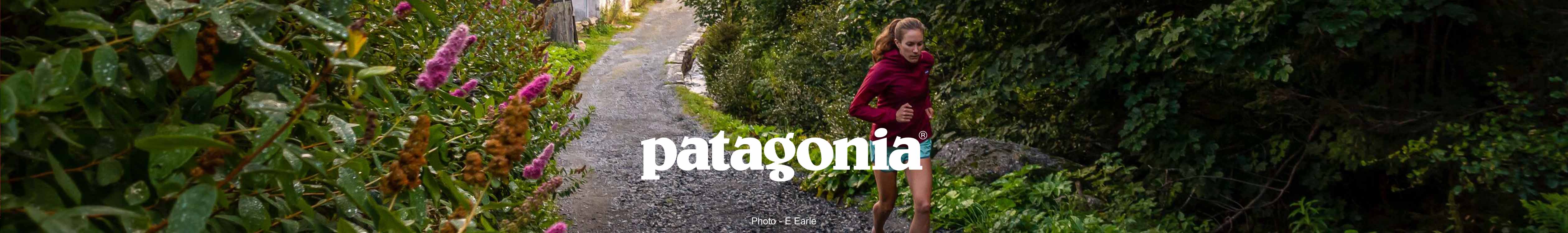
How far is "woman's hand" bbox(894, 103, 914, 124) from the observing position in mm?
4801

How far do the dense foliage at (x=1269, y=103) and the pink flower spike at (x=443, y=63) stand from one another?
403 centimetres

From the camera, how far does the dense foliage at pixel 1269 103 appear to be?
15.9 ft

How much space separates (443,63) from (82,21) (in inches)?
20.2

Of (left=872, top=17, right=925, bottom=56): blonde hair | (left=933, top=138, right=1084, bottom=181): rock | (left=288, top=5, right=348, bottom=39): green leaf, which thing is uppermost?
(left=288, top=5, right=348, bottom=39): green leaf

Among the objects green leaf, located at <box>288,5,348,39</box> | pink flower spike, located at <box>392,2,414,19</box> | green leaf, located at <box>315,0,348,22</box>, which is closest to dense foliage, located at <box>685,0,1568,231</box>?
pink flower spike, located at <box>392,2,414,19</box>

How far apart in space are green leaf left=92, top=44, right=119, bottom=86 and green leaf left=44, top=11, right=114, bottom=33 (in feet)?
0.16

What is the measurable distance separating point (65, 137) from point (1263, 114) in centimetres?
575

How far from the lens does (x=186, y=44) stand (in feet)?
4.38

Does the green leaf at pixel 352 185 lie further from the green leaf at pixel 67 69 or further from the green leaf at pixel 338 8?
the green leaf at pixel 67 69

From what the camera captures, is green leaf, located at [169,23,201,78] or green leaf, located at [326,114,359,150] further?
green leaf, located at [326,114,359,150]

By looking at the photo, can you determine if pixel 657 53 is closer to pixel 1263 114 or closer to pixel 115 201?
pixel 1263 114

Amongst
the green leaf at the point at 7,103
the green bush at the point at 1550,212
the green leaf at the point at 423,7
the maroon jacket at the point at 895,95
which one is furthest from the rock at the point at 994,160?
the green leaf at the point at 7,103

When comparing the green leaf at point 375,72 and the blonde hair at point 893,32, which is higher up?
the green leaf at point 375,72

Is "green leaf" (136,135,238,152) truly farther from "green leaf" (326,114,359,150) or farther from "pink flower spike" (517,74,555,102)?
"pink flower spike" (517,74,555,102)
